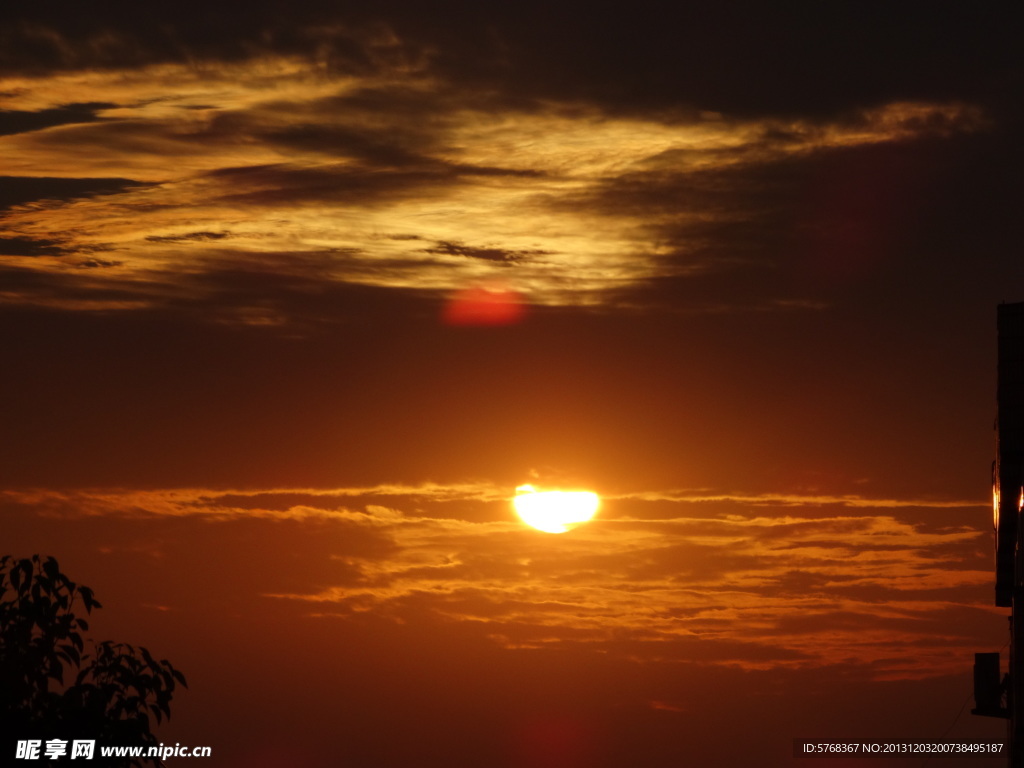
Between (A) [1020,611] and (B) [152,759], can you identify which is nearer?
(B) [152,759]

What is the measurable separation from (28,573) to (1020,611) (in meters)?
88.8

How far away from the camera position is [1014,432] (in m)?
106

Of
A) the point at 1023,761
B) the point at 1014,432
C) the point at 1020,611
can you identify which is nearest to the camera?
the point at 1023,761

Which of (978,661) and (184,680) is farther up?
(978,661)

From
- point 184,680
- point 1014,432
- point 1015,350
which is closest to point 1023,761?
point 1014,432

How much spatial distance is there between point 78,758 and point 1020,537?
82.5 m

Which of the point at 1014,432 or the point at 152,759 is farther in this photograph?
the point at 1014,432

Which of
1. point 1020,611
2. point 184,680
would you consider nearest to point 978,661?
point 1020,611

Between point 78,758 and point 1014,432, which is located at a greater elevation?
point 1014,432

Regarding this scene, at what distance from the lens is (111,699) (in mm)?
20953

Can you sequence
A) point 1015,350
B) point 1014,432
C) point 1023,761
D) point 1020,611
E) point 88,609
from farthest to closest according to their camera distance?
point 1015,350 → point 1014,432 → point 1020,611 → point 1023,761 → point 88,609

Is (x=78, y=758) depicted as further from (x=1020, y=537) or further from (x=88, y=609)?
(x=1020, y=537)

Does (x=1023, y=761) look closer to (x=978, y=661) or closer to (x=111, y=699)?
(x=978, y=661)

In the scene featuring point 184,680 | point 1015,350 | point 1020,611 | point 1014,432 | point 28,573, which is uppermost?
point 1015,350
